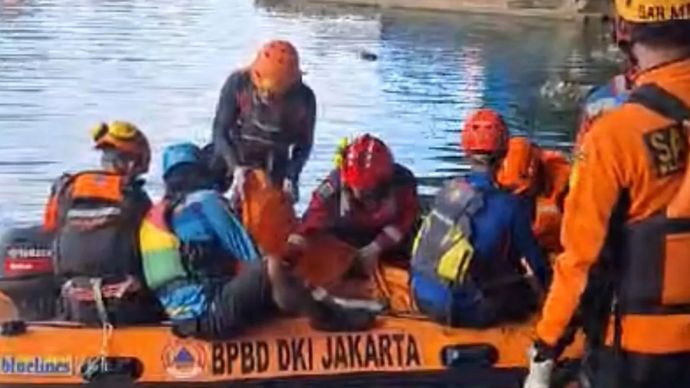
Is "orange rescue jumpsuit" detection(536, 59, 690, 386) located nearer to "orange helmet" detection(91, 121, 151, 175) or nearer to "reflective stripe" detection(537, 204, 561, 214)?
"orange helmet" detection(91, 121, 151, 175)

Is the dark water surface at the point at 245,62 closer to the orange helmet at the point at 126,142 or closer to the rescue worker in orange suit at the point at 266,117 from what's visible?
the rescue worker in orange suit at the point at 266,117

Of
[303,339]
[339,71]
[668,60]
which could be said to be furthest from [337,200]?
[339,71]

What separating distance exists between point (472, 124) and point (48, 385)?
7.37 feet

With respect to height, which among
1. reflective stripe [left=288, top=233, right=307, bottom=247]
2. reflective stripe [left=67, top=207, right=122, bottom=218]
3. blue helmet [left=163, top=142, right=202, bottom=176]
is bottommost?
reflective stripe [left=288, top=233, right=307, bottom=247]

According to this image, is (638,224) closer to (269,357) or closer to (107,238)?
(269,357)

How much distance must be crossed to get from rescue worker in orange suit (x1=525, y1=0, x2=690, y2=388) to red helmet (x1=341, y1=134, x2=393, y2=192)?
3.47 m

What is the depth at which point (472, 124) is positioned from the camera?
6926mm

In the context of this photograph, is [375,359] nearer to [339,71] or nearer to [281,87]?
[281,87]

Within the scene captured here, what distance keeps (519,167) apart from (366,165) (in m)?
0.80

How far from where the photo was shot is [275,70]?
8555 mm

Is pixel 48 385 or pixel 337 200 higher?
pixel 337 200

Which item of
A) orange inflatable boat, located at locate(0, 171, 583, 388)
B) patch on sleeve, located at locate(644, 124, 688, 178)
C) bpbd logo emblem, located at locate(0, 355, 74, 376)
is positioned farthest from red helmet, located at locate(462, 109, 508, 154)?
patch on sleeve, located at locate(644, 124, 688, 178)

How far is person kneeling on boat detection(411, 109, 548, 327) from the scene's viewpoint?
6754mm

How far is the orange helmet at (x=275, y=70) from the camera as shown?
8523 mm
